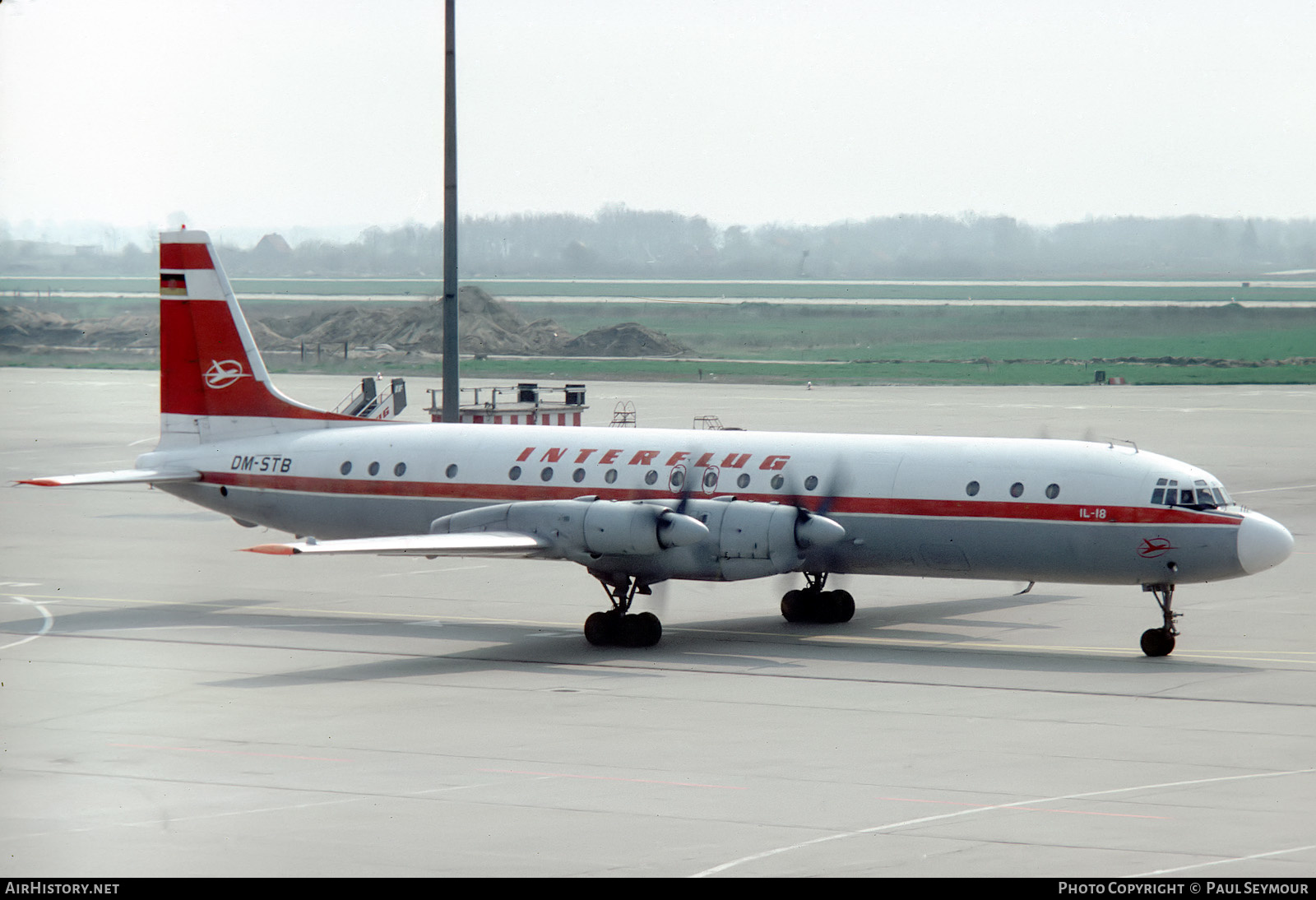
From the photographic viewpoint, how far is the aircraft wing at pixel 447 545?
26.6 m

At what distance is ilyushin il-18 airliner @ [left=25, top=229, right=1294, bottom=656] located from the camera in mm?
26938

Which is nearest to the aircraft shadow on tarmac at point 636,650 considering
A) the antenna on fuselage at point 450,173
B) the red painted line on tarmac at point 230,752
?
the red painted line on tarmac at point 230,752

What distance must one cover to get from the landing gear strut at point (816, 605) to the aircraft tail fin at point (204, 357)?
9.96 m

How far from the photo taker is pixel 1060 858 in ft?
49.5

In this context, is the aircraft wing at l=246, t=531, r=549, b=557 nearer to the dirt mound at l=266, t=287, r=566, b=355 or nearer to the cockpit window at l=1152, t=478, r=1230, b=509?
the cockpit window at l=1152, t=478, r=1230, b=509

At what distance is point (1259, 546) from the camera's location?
26297mm

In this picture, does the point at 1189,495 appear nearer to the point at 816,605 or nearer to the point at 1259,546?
the point at 1259,546

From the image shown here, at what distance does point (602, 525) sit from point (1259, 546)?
10.1 metres

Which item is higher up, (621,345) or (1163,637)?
(621,345)

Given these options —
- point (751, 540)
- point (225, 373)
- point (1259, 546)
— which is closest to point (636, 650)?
point (751, 540)

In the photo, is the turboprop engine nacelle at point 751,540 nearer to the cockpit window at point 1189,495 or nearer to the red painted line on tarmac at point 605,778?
the cockpit window at point 1189,495

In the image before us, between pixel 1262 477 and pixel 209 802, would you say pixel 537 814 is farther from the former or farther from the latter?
pixel 1262 477
